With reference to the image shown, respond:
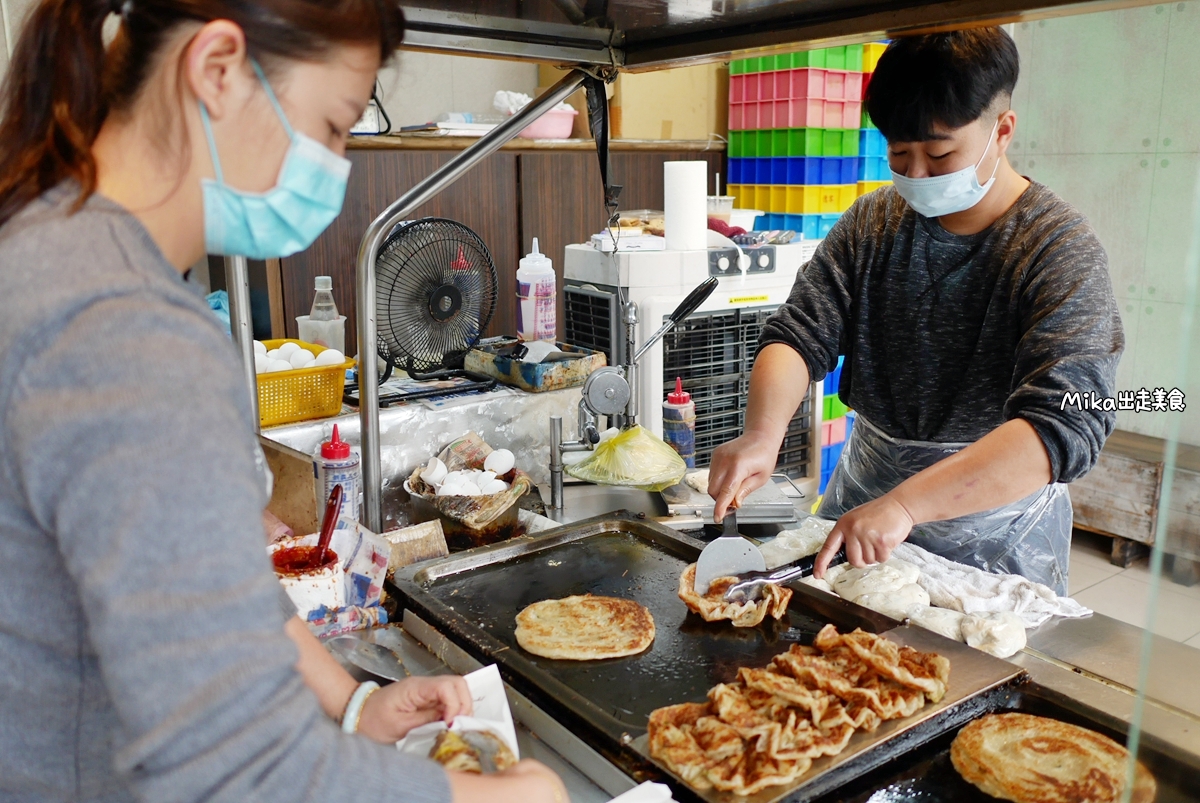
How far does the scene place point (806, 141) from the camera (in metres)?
4.66

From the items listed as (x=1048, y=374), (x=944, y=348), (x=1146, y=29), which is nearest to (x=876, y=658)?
(x=1048, y=374)

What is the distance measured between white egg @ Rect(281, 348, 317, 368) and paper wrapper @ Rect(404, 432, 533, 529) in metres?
0.39

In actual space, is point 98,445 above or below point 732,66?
below

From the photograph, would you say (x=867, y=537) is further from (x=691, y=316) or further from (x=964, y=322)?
(x=691, y=316)

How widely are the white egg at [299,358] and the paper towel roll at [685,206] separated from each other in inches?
56.6

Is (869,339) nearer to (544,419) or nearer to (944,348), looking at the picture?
(944,348)

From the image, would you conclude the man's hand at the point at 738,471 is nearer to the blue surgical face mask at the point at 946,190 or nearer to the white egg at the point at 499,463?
the white egg at the point at 499,463

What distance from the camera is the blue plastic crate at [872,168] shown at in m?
4.91

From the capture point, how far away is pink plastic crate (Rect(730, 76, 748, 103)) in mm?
4977

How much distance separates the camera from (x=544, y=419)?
261 cm

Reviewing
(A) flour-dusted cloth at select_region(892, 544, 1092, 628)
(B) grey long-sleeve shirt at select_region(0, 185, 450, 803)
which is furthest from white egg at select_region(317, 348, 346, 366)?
(B) grey long-sleeve shirt at select_region(0, 185, 450, 803)

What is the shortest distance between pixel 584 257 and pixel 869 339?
55.6 inches

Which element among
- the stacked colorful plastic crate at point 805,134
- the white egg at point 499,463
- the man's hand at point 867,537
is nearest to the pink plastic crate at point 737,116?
the stacked colorful plastic crate at point 805,134

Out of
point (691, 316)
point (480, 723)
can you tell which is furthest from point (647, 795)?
point (691, 316)
